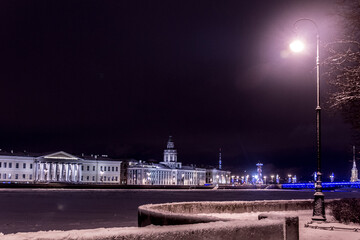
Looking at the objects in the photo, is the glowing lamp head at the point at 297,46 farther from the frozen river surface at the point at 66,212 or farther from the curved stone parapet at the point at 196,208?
the frozen river surface at the point at 66,212

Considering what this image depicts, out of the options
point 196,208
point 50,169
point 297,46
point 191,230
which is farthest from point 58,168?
point 191,230

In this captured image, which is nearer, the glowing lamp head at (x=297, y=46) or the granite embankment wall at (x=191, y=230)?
the granite embankment wall at (x=191, y=230)

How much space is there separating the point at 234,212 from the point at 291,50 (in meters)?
6.12

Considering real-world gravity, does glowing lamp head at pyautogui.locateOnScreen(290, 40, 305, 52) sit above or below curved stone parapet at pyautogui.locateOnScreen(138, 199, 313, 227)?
above

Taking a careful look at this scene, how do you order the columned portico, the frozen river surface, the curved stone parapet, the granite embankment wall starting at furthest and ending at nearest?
the columned portico < the frozen river surface < the curved stone parapet < the granite embankment wall

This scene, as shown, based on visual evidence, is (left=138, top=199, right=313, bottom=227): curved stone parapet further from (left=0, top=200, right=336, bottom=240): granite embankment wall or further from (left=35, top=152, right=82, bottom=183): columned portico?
(left=35, top=152, right=82, bottom=183): columned portico

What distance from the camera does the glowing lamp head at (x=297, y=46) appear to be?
16.3m

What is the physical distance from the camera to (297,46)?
16578 mm

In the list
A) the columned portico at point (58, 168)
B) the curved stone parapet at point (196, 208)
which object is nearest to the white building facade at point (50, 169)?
the columned portico at point (58, 168)

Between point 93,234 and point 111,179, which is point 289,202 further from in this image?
point 111,179

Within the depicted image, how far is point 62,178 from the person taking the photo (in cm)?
17400

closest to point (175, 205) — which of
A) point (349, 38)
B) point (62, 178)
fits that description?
point (349, 38)

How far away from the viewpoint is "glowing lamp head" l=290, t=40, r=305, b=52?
1630cm

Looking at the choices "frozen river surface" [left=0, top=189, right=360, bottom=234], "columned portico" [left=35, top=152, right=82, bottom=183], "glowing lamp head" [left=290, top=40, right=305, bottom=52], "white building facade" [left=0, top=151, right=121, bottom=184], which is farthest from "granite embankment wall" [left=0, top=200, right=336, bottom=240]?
"columned portico" [left=35, top=152, right=82, bottom=183]
